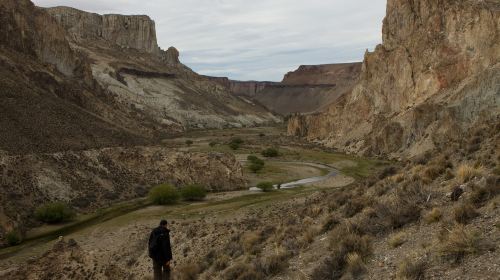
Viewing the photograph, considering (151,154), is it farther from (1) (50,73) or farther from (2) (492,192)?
(2) (492,192)

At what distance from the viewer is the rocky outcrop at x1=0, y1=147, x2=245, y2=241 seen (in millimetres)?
40312

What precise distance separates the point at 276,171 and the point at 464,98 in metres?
24.5

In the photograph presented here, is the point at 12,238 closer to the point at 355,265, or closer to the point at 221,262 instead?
the point at 221,262

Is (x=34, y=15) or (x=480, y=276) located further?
(x=34, y=15)

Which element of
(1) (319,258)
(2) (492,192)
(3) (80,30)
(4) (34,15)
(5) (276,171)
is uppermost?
(3) (80,30)

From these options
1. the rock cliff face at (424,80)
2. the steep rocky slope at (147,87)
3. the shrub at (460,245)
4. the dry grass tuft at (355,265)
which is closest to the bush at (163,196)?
the rock cliff face at (424,80)

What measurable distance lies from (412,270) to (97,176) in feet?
138

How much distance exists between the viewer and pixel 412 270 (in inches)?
411

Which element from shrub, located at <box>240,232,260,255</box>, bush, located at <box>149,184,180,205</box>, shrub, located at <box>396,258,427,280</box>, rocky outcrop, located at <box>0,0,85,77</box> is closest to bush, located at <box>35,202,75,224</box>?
bush, located at <box>149,184,180,205</box>

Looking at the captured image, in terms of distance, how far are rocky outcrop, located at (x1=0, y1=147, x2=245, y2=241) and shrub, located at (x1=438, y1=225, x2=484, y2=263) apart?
30601 mm

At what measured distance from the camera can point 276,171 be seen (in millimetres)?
66812

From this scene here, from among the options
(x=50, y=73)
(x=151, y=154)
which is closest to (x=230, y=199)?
(x=151, y=154)

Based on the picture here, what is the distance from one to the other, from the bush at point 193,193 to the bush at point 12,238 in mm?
16428

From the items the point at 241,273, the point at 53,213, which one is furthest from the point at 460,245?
the point at 53,213
